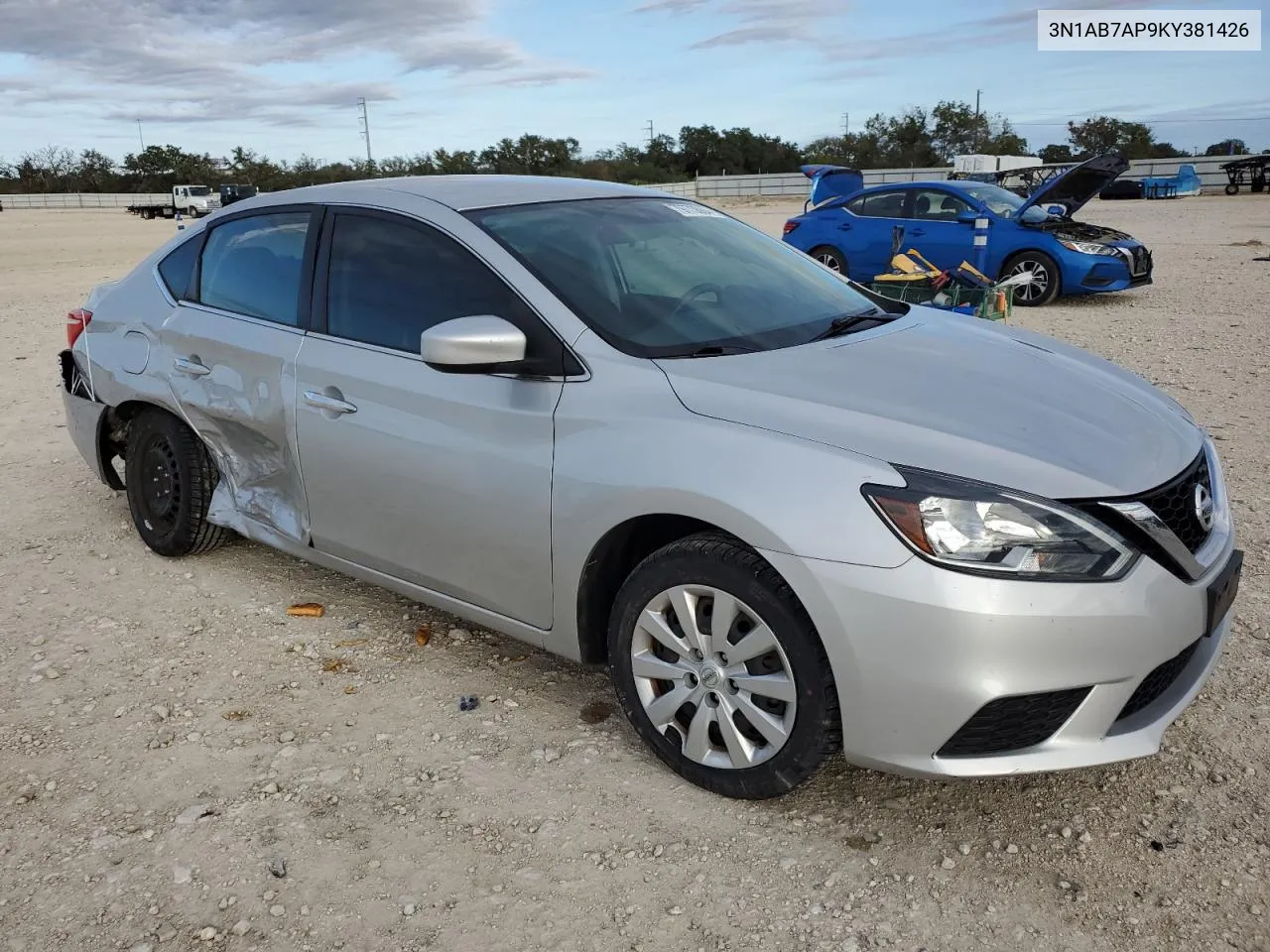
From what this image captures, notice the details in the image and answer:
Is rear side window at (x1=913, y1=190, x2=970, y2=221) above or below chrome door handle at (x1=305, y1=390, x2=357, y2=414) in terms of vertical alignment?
above

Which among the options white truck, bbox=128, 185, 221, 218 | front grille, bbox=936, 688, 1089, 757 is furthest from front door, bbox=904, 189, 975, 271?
white truck, bbox=128, 185, 221, 218

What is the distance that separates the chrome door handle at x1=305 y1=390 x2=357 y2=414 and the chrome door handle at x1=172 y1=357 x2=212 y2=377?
689 mm

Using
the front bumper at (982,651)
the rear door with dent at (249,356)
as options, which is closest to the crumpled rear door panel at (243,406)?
the rear door with dent at (249,356)

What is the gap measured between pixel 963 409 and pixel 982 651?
0.68 m

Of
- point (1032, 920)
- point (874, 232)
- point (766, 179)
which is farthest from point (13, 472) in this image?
point (766, 179)

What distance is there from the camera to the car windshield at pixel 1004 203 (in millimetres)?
12438

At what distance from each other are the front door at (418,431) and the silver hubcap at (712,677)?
40cm

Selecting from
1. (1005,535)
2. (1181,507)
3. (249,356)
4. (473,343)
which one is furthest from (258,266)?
(1181,507)

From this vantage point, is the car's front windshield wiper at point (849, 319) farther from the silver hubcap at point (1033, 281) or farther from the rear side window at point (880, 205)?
the rear side window at point (880, 205)

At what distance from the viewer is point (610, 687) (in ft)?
11.7

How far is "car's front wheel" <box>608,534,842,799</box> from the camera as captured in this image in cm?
258

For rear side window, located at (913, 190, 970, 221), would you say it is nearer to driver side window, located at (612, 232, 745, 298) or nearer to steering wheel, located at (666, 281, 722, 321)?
driver side window, located at (612, 232, 745, 298)

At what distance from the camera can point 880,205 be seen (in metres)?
13.4

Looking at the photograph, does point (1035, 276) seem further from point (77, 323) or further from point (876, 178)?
point (876, 178)
